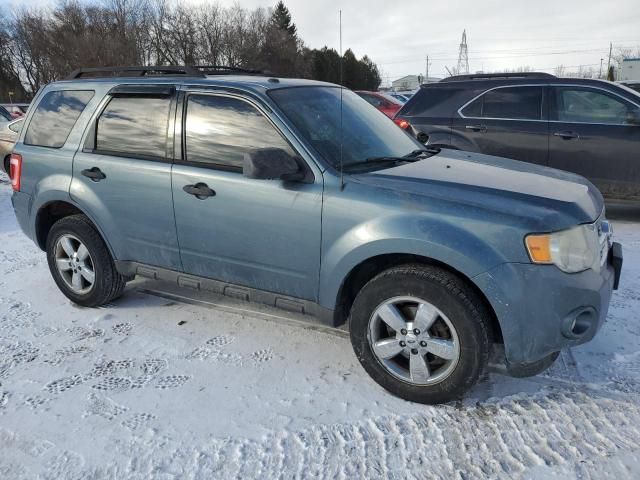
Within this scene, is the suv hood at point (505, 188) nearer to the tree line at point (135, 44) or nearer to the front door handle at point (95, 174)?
the front door handle at point (95, 174)

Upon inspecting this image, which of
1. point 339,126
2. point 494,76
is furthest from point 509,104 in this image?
point 339,126

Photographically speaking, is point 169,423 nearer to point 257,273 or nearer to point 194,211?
point 257,273

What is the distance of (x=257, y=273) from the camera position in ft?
11.2

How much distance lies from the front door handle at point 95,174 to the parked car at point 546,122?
147 inches

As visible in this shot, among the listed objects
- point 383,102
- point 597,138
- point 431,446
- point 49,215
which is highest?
point 383,102

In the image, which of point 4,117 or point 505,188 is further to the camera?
point 4,117

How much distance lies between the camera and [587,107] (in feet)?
21.6

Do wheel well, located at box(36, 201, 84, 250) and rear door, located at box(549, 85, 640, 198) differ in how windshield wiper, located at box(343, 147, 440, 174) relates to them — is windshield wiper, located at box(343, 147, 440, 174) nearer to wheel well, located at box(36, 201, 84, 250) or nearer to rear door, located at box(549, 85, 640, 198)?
wheel well, located at box(36, 201, 84, 250)

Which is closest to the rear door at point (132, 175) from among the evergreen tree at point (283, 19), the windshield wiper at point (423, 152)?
the windshield wiper at point (423, 152)

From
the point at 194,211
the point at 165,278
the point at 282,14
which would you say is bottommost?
the point at 165,278

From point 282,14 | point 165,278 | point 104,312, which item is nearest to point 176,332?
point 165,278

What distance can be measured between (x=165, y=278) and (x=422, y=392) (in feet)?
6.63

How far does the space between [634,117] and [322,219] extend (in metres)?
5.16

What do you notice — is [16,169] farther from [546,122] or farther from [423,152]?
[546,122]
